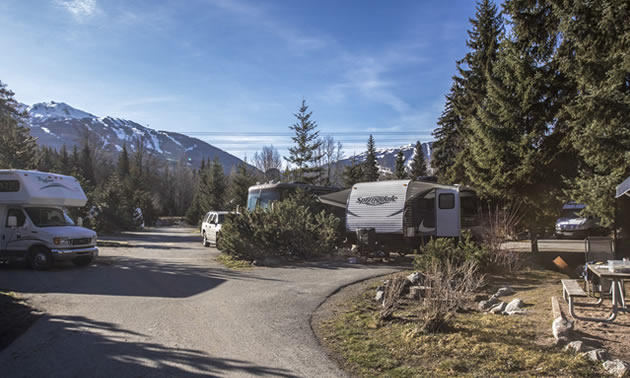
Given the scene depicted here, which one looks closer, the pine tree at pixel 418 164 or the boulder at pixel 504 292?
Answer: the boulder at pixel 504 292

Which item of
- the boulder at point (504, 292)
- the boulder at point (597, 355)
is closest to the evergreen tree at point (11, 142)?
the boulder at point (504, 292)

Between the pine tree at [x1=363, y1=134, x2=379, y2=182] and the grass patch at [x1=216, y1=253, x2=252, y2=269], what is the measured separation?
135ft

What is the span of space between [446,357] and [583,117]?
8.27 meters

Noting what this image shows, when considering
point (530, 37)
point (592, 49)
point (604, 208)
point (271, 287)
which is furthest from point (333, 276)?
point (530, 37)

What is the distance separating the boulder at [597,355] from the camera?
4352 millimetres

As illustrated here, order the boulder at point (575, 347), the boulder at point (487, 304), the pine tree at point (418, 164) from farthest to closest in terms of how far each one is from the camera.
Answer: the pine tree at point (418, 164) < the boulder at point (487, 304) < the boulder at point (575, 347)

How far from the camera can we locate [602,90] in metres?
9.51

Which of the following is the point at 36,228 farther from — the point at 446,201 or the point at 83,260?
the point at 446,201

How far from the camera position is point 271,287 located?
380 inches

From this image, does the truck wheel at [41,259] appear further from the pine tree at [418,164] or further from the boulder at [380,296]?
the pine tree at [418,164]

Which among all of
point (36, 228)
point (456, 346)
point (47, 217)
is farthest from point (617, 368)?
point (47, 217)

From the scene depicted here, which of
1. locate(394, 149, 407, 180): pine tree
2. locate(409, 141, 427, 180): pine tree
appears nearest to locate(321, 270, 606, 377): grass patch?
locate(394, 149, 407, 180): pine tree

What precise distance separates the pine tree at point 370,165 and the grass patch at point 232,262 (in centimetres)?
4108

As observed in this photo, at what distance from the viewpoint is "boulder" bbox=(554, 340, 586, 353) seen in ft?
15.1
